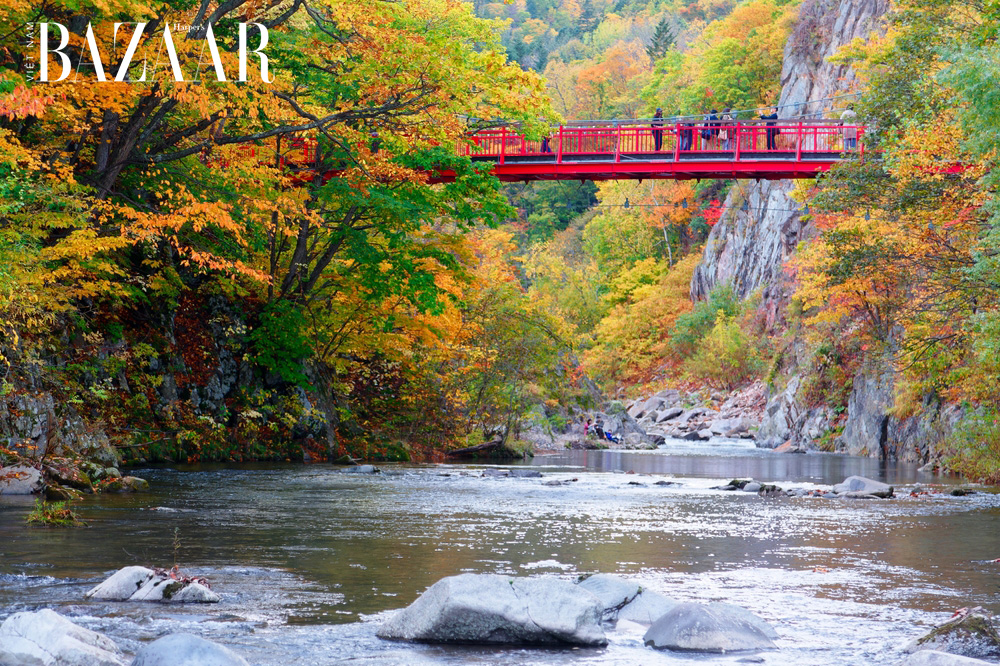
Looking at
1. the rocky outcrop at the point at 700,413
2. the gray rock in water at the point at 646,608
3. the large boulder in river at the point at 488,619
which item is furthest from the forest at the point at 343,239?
the rocky outcrop at the point at 700,413

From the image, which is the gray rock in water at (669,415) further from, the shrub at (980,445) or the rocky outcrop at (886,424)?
the shrub at (980,445)

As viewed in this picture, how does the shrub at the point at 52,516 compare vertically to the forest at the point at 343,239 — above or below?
below

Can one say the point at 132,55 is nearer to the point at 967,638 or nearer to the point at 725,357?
the point at 967,638

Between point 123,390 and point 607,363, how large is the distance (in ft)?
155

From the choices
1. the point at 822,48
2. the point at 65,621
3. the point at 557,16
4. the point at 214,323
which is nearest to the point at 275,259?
the point at 214,323

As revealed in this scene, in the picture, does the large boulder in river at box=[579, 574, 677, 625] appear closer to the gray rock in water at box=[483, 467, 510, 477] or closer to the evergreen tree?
the gray rock in water at box=[483, 467, 510, 477]

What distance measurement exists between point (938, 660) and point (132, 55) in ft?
43.0

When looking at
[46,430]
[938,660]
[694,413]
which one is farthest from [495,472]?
[694,413]

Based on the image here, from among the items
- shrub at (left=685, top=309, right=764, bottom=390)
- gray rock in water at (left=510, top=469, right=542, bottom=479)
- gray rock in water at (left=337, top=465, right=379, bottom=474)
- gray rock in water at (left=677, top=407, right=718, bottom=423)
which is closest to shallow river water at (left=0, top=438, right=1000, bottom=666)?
gray rock in water at (left=337, top=465, right=379, bottom=474)

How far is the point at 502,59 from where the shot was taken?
16.3 metres

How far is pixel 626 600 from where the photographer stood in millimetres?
6121

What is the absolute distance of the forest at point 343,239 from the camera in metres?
14.2

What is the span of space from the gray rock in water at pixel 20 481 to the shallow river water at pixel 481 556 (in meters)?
0.37

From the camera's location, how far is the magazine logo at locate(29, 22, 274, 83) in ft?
45.1
